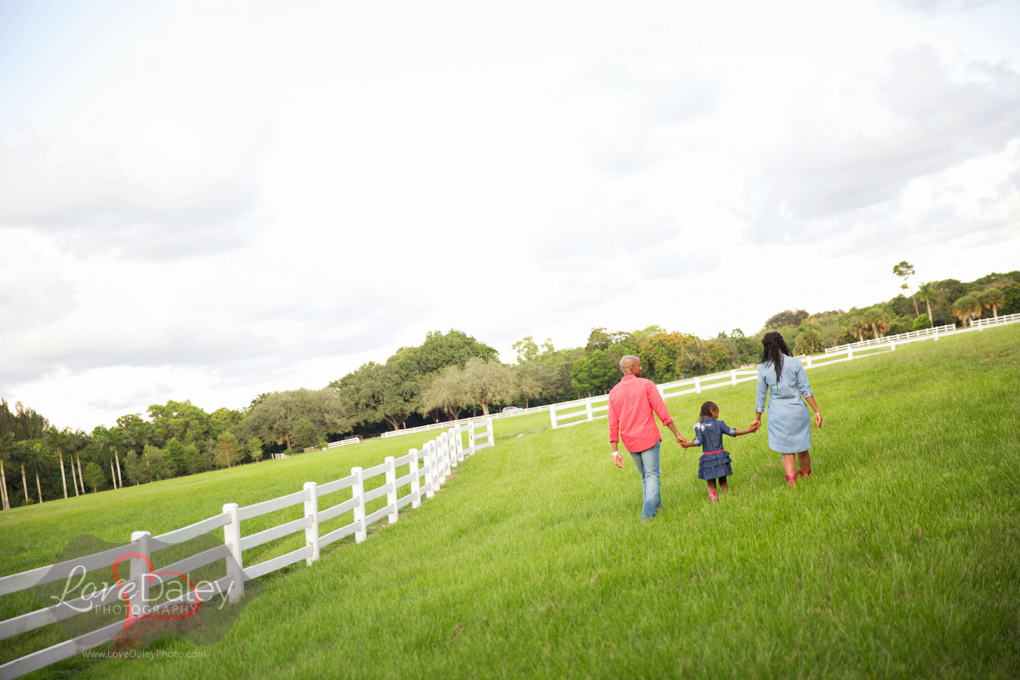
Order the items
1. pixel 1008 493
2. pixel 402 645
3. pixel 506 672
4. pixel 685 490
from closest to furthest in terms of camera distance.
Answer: pixel 506 672, pixel 402 645, pixel 1008 493, pixel 685 490

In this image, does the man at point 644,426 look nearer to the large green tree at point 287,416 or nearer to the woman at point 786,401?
the woman at point 786,401

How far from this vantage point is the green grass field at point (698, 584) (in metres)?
3.19

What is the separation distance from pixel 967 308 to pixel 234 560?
9009 cm

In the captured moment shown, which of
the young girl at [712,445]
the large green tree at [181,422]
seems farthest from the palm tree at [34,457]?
the young girl at [712,445]

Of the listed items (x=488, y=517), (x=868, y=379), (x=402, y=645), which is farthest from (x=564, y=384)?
(x=402, y=645)

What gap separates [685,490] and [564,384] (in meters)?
66.8

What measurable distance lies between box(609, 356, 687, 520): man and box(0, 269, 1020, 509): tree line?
5064 centimetres

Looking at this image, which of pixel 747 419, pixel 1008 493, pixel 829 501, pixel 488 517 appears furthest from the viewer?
pixel 747 419

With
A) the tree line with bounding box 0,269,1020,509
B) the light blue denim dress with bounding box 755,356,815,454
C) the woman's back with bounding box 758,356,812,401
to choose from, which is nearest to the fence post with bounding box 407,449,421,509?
the light blue denim dress with bounding box 755,356,815,454

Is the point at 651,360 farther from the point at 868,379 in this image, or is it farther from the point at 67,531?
the point at 67,531

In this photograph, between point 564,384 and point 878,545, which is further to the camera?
point 564,384

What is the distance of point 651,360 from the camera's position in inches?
2496

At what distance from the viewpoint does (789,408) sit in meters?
6.43

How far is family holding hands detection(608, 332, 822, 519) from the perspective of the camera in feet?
21.0
